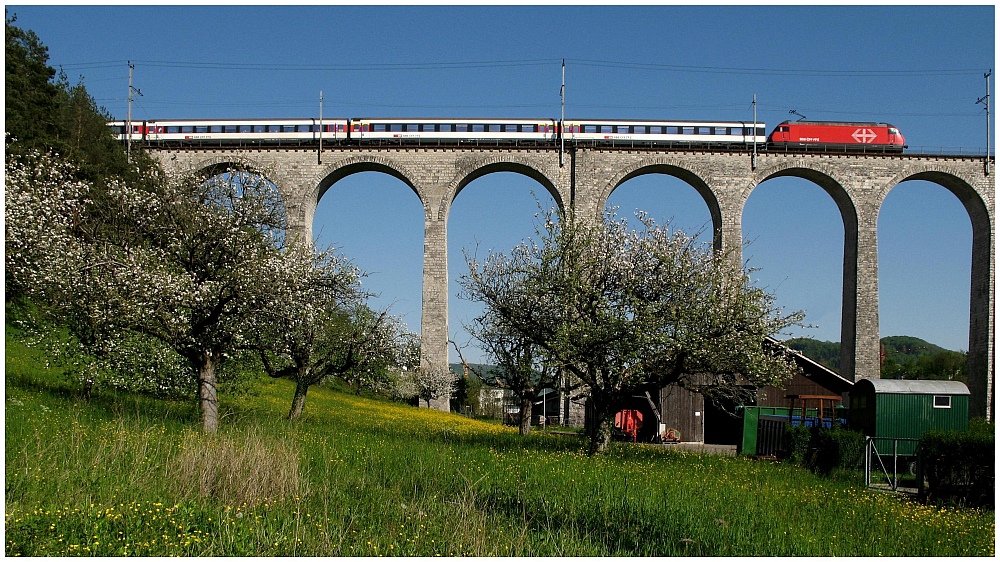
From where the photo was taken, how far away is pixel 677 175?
4166 cm

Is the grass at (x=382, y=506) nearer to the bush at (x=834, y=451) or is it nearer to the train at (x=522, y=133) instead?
the bush at (x=834, y=451)

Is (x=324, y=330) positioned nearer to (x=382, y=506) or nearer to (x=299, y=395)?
(x=299, y=395)

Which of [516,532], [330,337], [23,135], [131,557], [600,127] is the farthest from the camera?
[600,127]

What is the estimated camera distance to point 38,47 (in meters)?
31.8

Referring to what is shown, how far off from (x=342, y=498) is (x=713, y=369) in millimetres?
9387

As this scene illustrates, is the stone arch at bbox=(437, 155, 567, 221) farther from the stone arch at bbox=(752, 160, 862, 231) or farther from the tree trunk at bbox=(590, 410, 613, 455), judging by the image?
the tree trunk at bbox=(590, 410, 613, 455)

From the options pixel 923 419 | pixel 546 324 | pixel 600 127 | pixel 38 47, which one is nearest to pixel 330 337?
pixel 546 324

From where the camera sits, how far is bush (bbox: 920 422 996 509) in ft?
39.2

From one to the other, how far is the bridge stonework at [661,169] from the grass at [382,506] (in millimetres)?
27248

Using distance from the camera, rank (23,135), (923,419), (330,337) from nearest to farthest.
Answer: (923,419) < (330,337) < (23,135)

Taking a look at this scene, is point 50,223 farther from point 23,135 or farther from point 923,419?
point 923,419

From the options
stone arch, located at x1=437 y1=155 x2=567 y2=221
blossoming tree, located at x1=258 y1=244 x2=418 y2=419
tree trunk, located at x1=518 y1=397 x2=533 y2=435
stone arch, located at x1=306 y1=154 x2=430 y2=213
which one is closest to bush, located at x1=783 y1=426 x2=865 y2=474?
tree trunk, located at x1=518 y1=397 x2=533 y2=435

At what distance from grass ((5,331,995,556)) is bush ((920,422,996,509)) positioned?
25.0 inches

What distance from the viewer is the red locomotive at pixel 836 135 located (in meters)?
42.0
